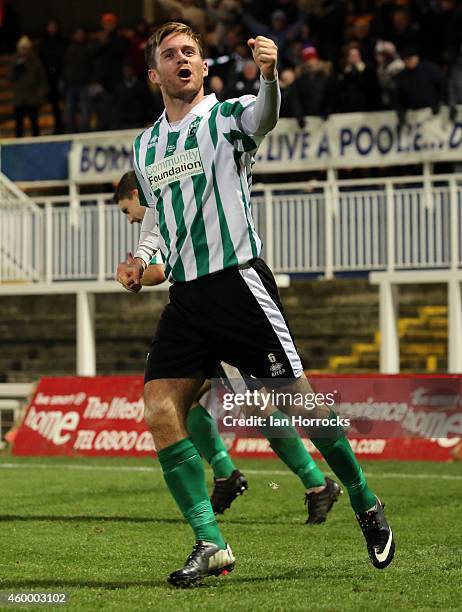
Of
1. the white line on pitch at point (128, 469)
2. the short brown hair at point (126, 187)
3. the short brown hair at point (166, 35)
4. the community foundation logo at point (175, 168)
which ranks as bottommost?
the white line on pitch at point (128, 469)

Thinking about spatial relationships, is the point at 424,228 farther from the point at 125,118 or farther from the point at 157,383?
the point at 157,383

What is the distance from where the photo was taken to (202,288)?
21.8 feet

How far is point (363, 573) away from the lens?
6.98 m

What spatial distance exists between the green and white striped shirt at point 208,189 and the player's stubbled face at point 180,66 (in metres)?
0.12

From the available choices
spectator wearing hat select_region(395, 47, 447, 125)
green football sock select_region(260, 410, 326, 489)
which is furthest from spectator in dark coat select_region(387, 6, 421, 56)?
green football sock select_region(260, 410, 326, 489)

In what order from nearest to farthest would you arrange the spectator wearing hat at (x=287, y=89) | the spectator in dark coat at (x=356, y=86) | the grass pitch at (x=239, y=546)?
1. the grass pitch at (x=239, y=546)
2. the spectator in dark coat at (x=356, y=86)
3. the spectator wearing hat at (x=287, y=89)

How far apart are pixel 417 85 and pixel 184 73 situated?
44.5 ft

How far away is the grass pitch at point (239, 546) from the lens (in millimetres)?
6266

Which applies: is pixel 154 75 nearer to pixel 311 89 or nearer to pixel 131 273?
pixel 131 273

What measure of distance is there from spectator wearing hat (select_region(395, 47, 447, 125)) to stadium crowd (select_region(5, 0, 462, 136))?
14 mm

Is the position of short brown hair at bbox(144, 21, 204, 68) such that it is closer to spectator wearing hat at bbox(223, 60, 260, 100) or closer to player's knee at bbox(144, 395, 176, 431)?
player's knee at bbox(144, 395, 176, 431)

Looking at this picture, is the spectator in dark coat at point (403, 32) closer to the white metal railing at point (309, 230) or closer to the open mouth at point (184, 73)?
the white metal railing at point (309, 230)

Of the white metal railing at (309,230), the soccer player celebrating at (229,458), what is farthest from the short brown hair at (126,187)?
the white metal railing at (309,230)

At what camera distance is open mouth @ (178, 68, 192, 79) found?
261 inches
